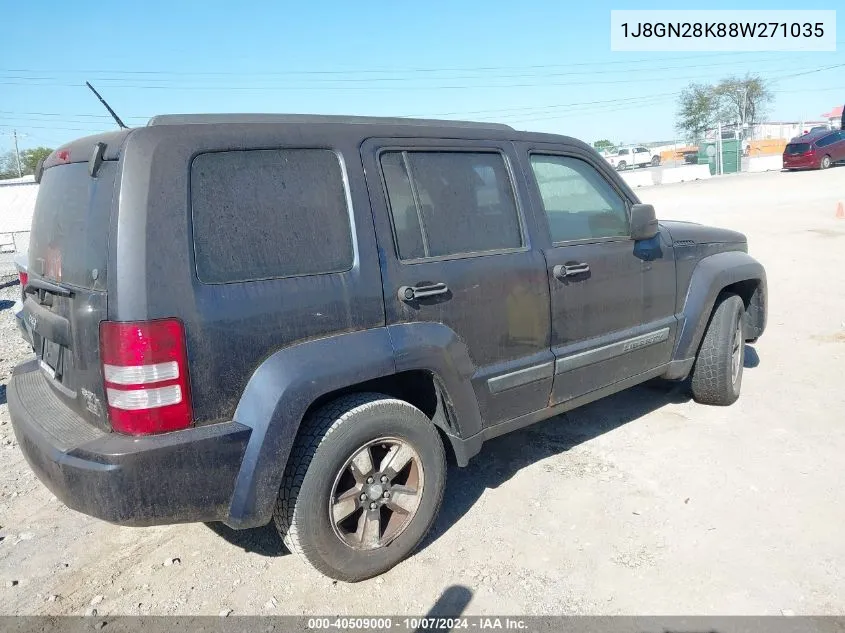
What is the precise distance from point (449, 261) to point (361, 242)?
47 centimetres

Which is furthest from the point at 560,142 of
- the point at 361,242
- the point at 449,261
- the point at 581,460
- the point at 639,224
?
the point at 581,460

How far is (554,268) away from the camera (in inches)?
139

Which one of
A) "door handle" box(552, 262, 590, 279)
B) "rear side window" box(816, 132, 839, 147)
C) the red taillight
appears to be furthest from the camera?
"rear side window" box(816, 132, 839, 147)

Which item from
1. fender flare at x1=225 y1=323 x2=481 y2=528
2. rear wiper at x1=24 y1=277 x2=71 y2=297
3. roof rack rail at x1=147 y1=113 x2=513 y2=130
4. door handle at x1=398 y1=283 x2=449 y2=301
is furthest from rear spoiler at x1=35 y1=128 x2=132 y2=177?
door handle at x1=398 y1=283 x2=449 y2=301

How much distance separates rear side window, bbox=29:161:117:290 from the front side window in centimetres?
213

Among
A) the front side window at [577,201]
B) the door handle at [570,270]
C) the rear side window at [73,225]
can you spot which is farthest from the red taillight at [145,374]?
the front side window at [577,201]

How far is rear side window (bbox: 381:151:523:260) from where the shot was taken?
3082 mm

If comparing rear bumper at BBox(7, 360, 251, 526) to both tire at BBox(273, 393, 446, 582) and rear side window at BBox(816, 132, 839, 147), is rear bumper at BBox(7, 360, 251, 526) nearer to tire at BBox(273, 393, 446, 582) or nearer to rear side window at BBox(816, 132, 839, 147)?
tire at BBox(273, 393, 446, 582)

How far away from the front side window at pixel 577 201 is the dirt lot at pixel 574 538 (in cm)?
135

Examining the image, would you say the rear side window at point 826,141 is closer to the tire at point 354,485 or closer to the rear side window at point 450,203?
the rear side window at point 450,203

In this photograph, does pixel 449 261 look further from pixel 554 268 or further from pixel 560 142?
pixel 560 142

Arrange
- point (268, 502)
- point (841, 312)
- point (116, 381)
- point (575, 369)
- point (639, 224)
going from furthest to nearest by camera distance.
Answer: point (841, 312), point (639, 224), point (575, 369), point (268, 502), point (116, 381)

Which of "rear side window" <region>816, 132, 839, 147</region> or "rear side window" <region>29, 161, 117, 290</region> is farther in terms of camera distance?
"rear side window" <region>816, 132, 839, 147</region>

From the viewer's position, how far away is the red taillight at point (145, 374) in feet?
7.81
